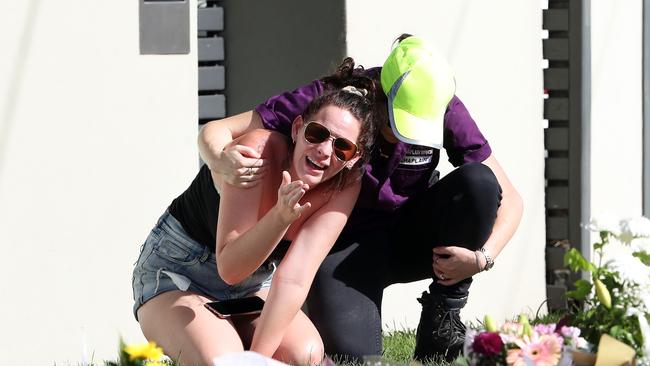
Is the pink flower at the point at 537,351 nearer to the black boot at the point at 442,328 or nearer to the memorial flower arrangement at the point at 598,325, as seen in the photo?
the memorial flower arrangement at the point at 598,325

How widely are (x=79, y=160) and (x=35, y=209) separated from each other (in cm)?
23

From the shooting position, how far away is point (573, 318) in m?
3.20

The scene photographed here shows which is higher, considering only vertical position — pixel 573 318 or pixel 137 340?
pixel 573 318

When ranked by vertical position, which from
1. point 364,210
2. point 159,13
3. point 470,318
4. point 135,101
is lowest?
point 470,318

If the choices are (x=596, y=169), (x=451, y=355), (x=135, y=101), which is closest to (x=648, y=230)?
(x=451, y=355)

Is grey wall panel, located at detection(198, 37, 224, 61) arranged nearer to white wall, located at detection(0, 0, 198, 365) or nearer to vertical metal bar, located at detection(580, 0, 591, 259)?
white wall, located at detection(0, 0, 198, 365)

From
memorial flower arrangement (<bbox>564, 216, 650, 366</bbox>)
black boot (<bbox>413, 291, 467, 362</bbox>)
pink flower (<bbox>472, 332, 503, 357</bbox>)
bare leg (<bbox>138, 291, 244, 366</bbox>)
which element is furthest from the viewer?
black boot (<bbox>413, 291, 467, 362</bbox>)

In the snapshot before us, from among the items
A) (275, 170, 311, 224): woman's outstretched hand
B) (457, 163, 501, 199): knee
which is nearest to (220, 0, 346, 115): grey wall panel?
(457, 163, 501, 199): knee

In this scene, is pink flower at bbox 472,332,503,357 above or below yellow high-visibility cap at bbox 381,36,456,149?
below

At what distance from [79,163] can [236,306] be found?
0.92 meters

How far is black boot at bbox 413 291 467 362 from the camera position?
13.0ft

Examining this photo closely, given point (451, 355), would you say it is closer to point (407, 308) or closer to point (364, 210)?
point (364, 210)

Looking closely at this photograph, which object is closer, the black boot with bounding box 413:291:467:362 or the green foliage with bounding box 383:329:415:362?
the black boot with bounding box 413:291:467:362

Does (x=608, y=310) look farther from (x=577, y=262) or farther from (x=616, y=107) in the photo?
(x=616, y=107)
